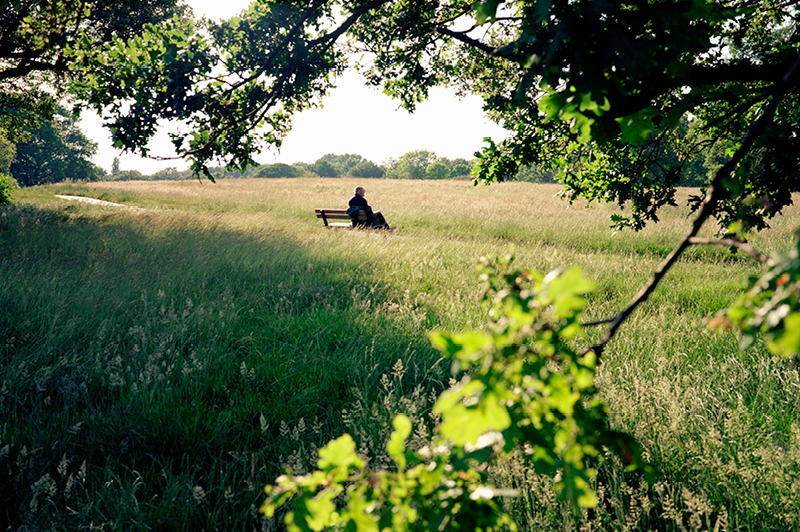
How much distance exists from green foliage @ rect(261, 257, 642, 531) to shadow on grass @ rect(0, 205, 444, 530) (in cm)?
142

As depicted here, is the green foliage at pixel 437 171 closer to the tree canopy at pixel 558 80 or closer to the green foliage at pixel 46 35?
the green foliage at pixel 46 35

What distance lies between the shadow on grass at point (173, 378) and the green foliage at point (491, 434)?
1423 mm

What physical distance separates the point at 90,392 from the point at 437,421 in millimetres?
2421

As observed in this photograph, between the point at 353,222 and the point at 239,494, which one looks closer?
the point at 239,494

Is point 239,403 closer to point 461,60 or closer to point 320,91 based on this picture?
point 320,91

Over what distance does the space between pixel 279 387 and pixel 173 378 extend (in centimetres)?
76

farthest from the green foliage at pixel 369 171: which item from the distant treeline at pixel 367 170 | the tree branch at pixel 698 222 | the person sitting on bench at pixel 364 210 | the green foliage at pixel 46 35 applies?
the tree branch at pixel 698 222

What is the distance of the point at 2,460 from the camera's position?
214 cm

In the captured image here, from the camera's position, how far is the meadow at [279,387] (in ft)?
6.30

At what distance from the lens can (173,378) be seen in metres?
2.85

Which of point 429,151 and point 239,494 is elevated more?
point 429,151

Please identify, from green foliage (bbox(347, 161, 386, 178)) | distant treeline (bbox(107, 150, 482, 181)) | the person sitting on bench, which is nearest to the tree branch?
the person sitting on bench

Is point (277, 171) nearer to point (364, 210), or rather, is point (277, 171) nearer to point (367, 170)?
point (367, 170)

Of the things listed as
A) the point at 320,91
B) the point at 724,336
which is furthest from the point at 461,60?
the point at 724,336
